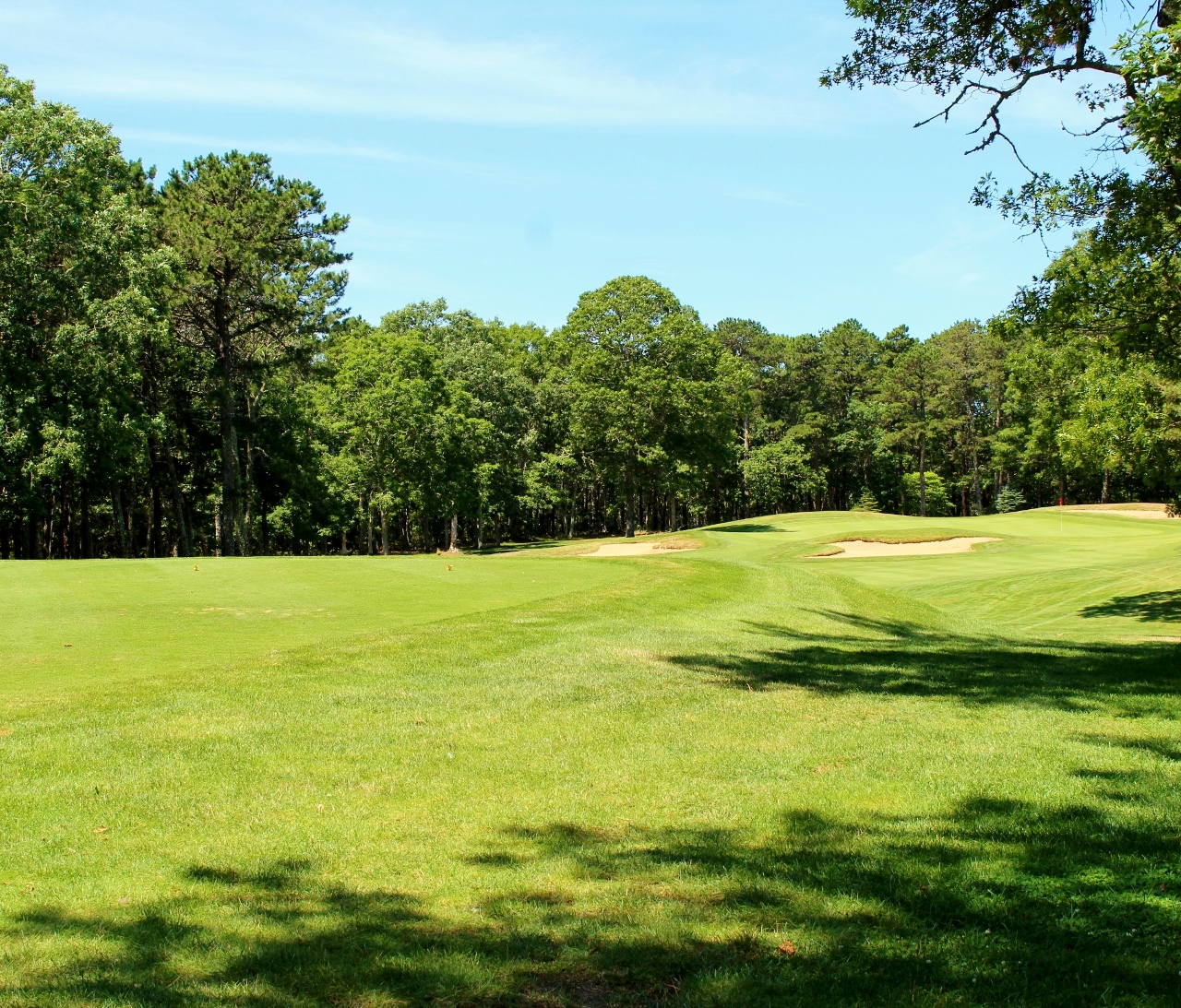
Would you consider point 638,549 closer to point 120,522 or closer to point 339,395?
point 339,395

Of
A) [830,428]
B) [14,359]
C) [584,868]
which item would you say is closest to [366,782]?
[584,868]

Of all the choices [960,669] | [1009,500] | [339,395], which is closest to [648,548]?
[339,395]

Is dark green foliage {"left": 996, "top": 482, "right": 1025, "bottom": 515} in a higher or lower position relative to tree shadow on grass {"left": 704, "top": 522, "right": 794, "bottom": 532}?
higher

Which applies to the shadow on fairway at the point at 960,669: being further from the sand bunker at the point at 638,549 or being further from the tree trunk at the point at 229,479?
the tree trunk at the point at 229,479

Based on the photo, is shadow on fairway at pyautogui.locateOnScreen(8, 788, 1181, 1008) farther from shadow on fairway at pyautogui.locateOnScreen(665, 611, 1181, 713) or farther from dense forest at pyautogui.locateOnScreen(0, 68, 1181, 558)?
dense forest at pyautogui.locateOnScreen(0, 68, 1181, 558)

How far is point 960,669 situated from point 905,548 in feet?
82.2

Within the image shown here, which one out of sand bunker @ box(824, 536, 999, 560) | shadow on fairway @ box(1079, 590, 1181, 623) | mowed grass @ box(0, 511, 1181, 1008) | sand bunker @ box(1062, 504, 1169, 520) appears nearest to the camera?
mowed grass @ box(0, 511, 1181, 1008)

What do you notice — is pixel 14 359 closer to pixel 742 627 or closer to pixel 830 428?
pixel 742 627

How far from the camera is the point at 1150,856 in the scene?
15.9ft

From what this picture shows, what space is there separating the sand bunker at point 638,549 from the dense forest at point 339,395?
32.5ft

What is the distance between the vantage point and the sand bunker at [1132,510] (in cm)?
5438

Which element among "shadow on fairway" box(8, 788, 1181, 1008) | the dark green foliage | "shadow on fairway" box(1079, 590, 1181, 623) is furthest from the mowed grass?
the dark green foliage

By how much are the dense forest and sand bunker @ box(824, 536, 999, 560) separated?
5.06 m

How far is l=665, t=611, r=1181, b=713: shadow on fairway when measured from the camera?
9945mm
